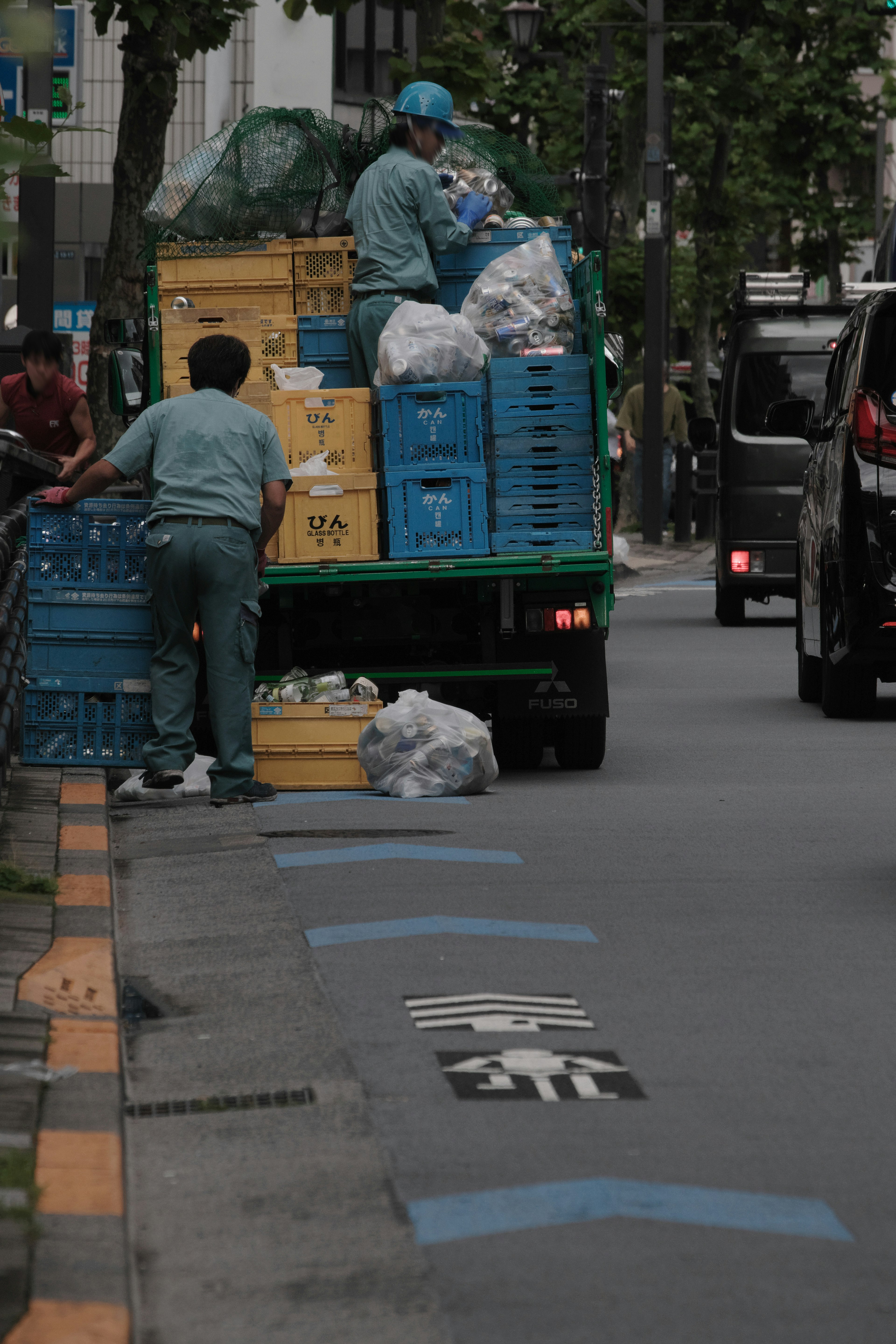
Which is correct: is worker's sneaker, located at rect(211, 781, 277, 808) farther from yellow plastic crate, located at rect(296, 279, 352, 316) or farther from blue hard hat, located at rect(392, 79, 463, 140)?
blue hard hat, located at rect(392, 79, 463, 140)

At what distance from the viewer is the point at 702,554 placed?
99.6 ft

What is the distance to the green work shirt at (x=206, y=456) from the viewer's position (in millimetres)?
9625

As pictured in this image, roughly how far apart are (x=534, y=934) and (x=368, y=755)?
3287mm

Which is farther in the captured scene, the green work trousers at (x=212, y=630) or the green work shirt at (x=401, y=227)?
the green work shirt at (x=401, y=227)

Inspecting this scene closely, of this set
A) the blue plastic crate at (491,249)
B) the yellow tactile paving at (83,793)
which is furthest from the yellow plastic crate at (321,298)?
the yellow tactile paving at (83,793)

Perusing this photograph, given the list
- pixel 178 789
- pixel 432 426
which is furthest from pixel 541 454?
pixel 178 789

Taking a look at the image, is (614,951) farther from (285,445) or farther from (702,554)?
(702,554)

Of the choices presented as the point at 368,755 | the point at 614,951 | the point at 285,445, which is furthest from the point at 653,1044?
the point at 285,445

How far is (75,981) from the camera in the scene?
5980mm

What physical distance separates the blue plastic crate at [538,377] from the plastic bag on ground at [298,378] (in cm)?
81

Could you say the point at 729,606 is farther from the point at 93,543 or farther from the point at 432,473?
the point at 93,543

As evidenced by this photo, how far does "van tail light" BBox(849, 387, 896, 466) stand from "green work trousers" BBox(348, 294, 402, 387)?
2.38 m

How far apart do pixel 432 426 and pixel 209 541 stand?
1.34 m

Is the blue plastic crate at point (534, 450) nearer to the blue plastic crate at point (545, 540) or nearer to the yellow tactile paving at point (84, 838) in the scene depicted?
the blue plastic crate at point (545, 540)
